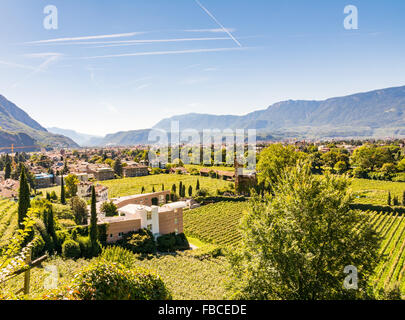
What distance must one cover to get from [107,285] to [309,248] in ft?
17.4

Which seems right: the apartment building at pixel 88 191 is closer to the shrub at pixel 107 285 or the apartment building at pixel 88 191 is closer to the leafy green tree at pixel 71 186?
the leafy green tree at pixel 71 186

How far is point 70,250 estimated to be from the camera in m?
18.7

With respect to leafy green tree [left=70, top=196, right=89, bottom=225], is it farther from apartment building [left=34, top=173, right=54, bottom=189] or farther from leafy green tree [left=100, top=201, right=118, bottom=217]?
apartment building [left=34, top=173, right=54, bottom=189]

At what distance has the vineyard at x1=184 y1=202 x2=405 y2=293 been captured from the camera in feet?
64.5

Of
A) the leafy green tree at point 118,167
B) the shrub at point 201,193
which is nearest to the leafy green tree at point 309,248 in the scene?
the shrub at point 201,193

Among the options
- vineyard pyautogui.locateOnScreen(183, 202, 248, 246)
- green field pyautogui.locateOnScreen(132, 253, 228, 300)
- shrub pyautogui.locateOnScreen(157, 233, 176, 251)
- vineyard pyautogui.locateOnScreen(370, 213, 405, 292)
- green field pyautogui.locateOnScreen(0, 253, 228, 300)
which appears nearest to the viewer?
green field pyautogui.locateOnScreen(0, 253, 228, 300)

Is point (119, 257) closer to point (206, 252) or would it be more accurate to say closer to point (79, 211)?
point (206, 252)

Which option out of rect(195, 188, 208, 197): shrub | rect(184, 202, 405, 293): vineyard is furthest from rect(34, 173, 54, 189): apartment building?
rect(184, 202, 405, 293): vineyard

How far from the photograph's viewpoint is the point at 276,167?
109 feet

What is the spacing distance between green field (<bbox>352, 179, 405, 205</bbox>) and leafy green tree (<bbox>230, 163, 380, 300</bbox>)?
36335 millimetres

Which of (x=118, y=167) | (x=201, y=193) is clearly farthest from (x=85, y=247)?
(x=118, y=167)
